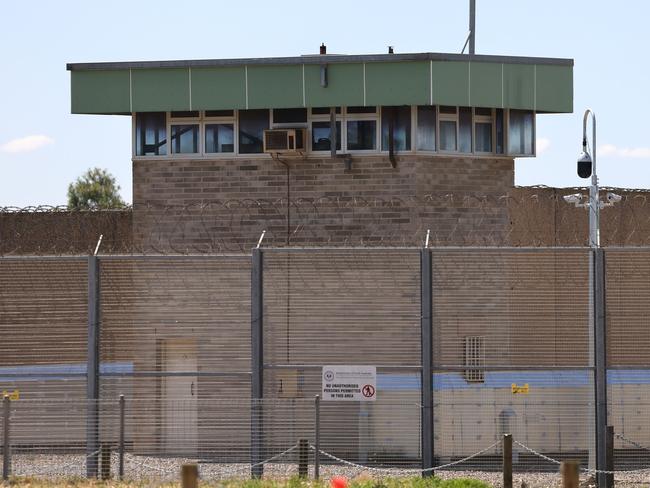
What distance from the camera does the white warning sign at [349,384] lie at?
16.3 metres

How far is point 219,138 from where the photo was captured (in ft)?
70.0

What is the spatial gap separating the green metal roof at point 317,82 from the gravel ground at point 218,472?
600 centimetres

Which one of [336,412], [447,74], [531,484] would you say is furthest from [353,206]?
[531,484]

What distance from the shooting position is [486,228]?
20906 mm

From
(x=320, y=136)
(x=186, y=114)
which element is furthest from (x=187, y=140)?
(x=320, y=136)

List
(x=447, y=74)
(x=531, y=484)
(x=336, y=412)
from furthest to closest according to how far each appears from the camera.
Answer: (x=447, y=74) < (x=336, y=412) < (x=531, y=484)

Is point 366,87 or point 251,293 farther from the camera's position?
point 366,87

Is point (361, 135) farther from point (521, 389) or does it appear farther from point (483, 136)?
point (521, 389)

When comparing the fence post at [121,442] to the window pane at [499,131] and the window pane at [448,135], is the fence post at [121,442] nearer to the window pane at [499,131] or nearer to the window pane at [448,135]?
the window pane at [448,135]

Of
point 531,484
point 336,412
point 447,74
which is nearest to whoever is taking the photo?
point 531,484

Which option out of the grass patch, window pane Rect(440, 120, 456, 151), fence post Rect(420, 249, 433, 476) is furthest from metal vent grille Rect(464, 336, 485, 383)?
window pane Rect(440, 120, 456, 151)

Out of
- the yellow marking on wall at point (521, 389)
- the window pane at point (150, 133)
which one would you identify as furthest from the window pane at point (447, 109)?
the yellow marking on wall at point (521, 389)

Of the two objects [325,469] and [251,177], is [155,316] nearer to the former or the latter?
[325,469]

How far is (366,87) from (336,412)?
538 centimetres
